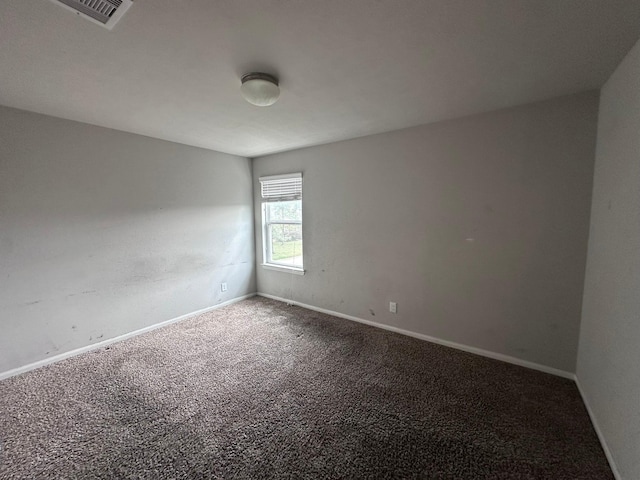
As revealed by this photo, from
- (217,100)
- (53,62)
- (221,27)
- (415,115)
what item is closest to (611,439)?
(415,115)

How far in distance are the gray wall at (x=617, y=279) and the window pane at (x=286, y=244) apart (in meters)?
3.08

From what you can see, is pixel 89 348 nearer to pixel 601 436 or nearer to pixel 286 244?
pixel 286 244

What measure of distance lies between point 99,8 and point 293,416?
249 cm

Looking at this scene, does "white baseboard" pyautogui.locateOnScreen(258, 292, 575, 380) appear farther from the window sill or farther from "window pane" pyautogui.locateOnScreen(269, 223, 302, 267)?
"window pane" pyautogui.locateOnScreen(269, 223, 302, 267)

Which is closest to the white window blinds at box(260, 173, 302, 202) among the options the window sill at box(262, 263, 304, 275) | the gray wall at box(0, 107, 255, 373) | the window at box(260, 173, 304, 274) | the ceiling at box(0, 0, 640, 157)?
the window at box(260, 173, 304, 274)

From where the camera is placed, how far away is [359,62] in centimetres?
159

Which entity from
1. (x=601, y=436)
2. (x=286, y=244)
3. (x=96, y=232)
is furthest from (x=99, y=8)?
(x=601, y=436)

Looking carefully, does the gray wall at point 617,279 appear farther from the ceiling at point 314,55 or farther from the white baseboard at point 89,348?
the white baseboard at point 89,348

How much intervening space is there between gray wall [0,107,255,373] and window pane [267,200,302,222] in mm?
747

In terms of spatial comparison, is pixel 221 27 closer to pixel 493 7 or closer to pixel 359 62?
pixel 359 62

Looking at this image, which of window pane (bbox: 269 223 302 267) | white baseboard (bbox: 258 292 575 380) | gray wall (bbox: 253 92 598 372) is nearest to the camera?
gray wall (bbox: 253 92 598 372)

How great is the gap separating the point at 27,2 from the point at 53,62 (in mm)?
567

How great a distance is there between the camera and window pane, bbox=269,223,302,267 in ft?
12.9

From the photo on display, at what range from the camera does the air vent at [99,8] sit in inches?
44.2
